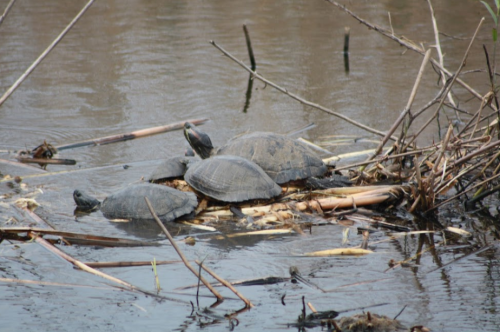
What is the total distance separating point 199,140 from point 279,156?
936 mm

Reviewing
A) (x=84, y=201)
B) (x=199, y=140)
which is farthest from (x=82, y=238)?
(x=199, y=140)

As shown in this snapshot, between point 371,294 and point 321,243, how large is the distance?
0.95 m

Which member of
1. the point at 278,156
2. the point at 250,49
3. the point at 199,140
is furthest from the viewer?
the point at 250,49

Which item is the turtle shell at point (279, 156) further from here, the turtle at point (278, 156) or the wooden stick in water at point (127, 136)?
the wooden stick in water at point (127, 136)

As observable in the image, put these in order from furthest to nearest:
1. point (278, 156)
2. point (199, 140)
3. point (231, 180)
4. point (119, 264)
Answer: point (199, 140)
point (278, 156)
point (231, 180)
point (119, 264)

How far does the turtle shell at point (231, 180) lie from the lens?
5324 millimetres

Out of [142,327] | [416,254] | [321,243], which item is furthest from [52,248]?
[416,254]

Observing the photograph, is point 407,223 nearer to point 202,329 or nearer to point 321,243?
point 321,243

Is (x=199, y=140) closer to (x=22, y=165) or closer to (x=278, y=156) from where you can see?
(x=278, y=156)

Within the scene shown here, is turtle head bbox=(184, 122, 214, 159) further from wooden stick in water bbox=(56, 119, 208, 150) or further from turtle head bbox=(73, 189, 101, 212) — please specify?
wooden stick in water bbox=(56, 119, 208, 150)

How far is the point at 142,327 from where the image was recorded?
348cm

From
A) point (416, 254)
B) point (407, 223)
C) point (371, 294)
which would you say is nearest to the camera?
point (371, 294)

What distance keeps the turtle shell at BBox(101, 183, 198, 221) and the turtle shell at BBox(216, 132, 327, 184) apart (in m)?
0.81

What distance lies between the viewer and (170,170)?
5.82 m
